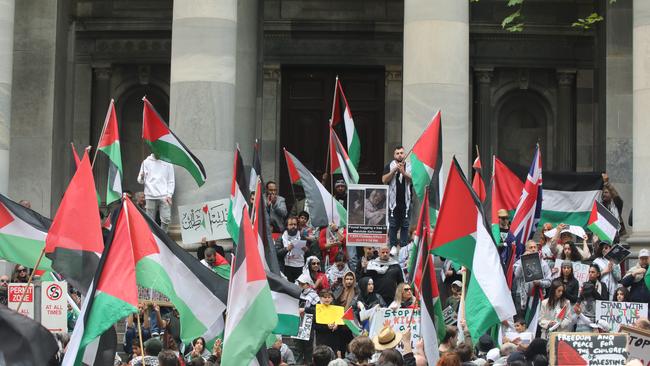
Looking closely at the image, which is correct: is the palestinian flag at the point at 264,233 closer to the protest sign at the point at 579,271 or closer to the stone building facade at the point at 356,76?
the protest sign at the point at 579,271

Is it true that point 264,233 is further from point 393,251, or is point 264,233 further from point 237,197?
point 393,251

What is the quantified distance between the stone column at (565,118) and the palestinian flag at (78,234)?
20.8 meters

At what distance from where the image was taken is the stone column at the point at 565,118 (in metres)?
34.9

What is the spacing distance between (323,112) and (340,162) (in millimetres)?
10430

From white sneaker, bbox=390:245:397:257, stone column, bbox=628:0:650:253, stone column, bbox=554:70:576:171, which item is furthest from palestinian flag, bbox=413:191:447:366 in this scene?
stone column, bbox=554:70:576:171

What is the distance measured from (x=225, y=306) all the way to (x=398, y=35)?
20665 mm

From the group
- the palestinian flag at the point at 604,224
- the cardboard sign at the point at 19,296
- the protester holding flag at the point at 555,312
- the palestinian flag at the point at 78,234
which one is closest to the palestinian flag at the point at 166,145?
the cardboard sign at the point at 19,296

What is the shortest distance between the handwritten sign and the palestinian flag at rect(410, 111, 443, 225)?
332cm

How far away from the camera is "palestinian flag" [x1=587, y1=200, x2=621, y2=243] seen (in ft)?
80.3

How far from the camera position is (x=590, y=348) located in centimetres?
1438

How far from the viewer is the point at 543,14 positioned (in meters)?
35.2

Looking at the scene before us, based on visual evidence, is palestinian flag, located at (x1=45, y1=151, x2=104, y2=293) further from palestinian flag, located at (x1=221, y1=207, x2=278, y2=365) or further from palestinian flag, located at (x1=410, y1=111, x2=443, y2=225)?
palestinian flag, located at (x1=410, y1=111, x2=443, y2=225)

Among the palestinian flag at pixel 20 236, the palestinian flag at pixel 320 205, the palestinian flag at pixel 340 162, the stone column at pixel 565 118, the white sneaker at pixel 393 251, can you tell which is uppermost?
the stone column at pixel 565 118

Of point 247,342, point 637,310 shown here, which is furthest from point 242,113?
point 247,342
